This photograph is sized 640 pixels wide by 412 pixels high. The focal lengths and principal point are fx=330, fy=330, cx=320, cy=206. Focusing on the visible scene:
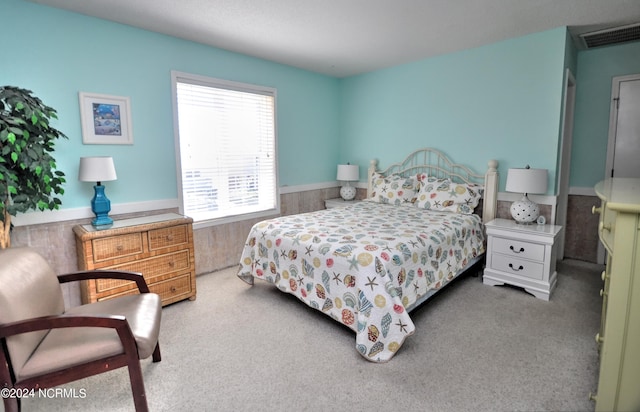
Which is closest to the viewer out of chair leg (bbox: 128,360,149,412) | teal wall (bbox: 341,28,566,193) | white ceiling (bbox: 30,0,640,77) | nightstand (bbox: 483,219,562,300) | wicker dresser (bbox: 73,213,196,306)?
chair leg (bbox: 128,360,149,412)

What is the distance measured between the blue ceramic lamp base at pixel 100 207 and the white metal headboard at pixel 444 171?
322 centimetres

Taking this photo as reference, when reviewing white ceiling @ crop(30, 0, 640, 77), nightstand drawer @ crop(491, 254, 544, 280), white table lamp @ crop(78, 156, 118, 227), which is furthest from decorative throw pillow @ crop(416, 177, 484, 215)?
white table lamp @ crop(78, 156, 118, 227)

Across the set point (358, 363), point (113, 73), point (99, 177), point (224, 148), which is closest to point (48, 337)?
point (99, 177)

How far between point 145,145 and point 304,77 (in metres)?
2.37

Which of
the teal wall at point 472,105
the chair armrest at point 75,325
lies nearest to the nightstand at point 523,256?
the teal wall at point 472,105

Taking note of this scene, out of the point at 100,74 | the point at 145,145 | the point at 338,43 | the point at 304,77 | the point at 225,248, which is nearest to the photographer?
the point at 100,74

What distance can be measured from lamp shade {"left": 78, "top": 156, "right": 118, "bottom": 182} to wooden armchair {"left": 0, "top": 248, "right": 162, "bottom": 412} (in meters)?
0.91

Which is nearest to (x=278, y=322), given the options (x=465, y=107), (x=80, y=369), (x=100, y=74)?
(x=80, y=369)

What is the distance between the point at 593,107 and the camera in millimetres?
3738

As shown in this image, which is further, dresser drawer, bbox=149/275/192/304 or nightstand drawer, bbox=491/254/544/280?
nightstand drawer, bbox=491/254/544/280

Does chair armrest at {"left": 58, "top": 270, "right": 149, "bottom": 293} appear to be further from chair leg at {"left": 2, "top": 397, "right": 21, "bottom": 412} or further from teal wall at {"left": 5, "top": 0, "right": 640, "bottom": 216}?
teal wall at {"left": 5, "top": 0, "right": 640, "bottom": 216}

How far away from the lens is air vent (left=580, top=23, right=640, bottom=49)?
3.12 meters

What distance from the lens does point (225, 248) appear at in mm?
3918

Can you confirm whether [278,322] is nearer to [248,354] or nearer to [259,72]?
[248,354]
